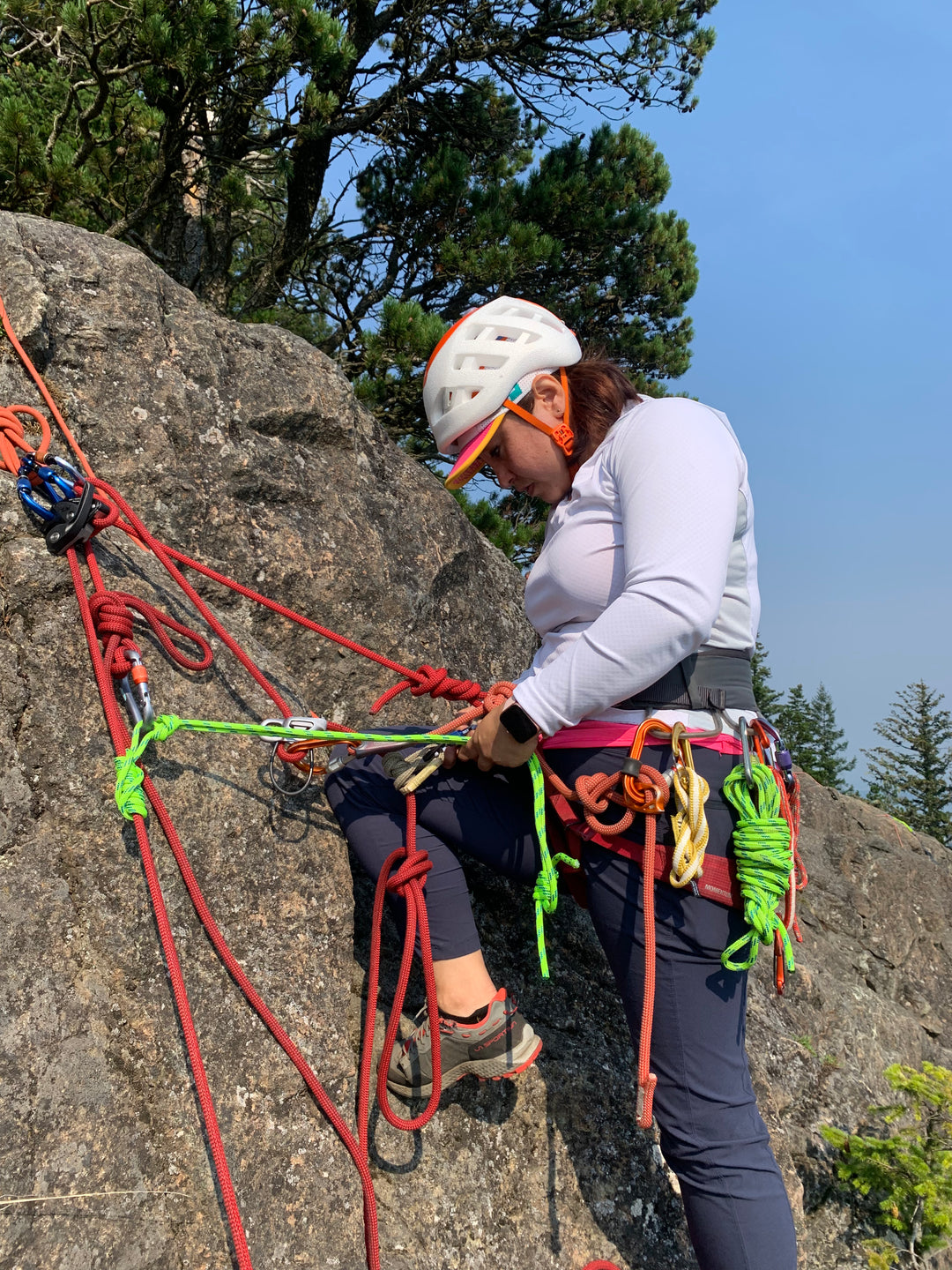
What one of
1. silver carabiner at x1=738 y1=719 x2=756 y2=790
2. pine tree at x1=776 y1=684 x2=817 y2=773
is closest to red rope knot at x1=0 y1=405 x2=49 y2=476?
silver carabiner at x1=738 y1=719 x2=756 y2=790

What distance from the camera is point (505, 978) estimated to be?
276cm

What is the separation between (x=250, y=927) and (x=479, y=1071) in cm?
67

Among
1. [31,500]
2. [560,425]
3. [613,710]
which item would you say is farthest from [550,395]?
[31,500]

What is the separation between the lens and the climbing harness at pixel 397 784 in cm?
189

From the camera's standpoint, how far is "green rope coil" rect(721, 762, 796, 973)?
6.22ft

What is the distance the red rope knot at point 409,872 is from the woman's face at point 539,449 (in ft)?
3.20

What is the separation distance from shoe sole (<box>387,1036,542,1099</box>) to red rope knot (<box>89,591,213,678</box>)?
1212 millimetres

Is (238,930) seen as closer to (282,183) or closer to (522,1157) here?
(522,1157)

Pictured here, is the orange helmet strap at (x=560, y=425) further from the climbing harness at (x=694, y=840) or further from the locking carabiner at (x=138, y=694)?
the locking carabiner at (x=138, y=694)

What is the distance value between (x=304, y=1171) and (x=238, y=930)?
540 mm

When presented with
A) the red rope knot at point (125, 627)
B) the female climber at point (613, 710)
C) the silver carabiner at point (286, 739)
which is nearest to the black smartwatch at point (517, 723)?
the female climber at point (613, 710)

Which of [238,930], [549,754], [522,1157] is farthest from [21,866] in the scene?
[522,1157]

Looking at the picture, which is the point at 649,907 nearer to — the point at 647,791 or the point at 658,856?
the point at 658,856

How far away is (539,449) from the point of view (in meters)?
2.33
